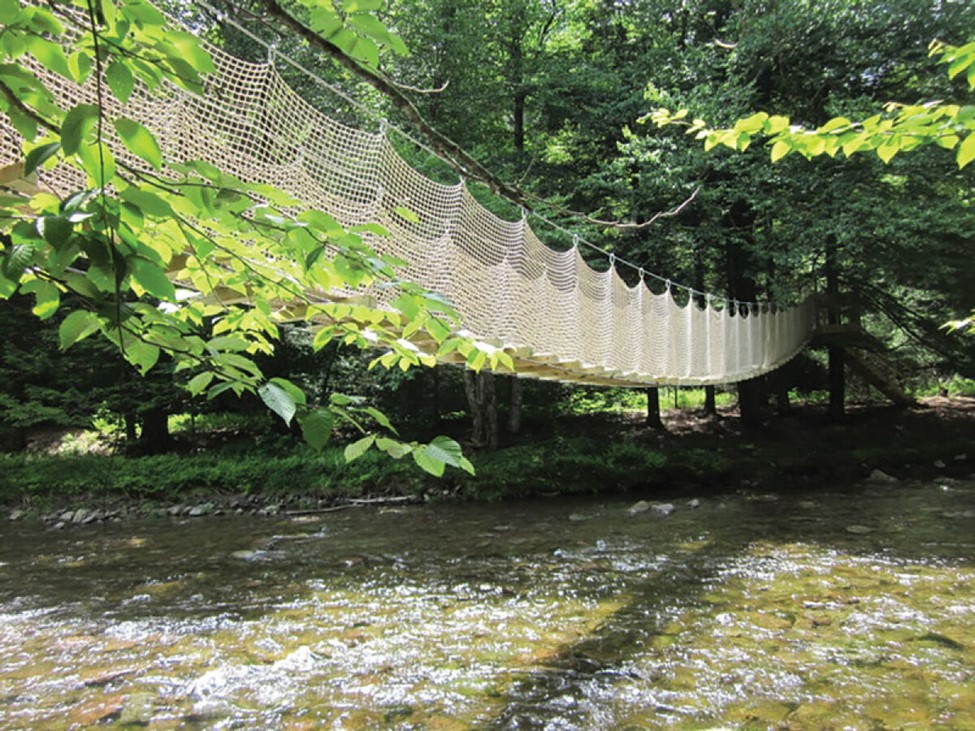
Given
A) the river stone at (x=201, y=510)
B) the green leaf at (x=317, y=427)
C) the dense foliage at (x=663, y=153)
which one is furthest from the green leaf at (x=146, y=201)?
the river stone at (x=201, y=510)

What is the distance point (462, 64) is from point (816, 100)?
4414 mm

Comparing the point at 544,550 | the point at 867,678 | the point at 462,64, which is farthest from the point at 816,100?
the point at 867,678

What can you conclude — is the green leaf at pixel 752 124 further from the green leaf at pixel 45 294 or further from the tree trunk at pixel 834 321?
the tree trunk at pixel 834 321

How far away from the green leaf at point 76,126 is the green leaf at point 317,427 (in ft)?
1.19

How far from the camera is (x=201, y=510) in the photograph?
6.18m

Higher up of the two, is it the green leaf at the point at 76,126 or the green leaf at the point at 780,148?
Result: the green leaf at the point at 780,148

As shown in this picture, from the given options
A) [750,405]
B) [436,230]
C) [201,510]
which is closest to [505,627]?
[436,230]

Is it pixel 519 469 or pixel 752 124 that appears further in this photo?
pixel 519 469

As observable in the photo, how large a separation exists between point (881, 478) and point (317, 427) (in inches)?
304

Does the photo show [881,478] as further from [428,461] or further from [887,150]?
[428,461]

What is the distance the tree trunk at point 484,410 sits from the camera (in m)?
8.01

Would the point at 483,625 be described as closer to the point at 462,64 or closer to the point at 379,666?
the point at 379,666

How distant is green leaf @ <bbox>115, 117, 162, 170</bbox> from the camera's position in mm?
521

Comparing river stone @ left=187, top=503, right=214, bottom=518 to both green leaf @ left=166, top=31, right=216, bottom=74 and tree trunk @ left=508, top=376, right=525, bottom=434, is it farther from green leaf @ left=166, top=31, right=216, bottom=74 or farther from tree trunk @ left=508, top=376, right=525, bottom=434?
green leaf @ left=166, top=31, right=216, bottom=74
